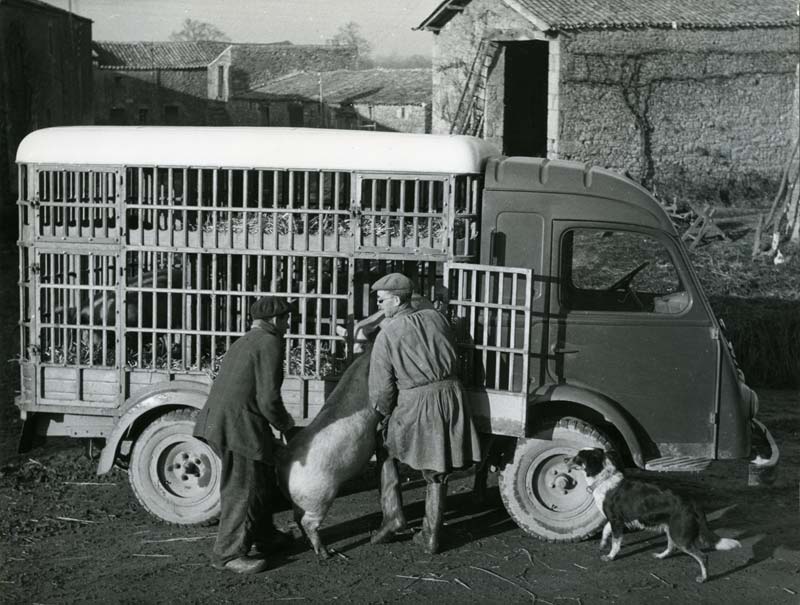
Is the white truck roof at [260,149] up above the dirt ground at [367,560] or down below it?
above

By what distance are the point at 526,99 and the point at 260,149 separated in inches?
811

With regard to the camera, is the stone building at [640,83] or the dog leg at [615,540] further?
the stone building at [640,83]

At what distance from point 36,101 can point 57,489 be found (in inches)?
890

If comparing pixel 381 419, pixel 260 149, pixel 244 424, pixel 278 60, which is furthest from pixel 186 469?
pixel 278 60

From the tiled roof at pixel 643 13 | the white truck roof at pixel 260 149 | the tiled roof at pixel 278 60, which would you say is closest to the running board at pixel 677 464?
the white truck roof at pixel 260 149

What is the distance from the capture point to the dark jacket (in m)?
6.61

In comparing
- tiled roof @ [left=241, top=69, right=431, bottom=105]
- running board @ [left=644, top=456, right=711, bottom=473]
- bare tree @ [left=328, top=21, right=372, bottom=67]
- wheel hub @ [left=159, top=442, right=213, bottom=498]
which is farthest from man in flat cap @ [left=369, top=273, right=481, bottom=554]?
bare tree @ [left=328, top=21, right=372, bottom=67]

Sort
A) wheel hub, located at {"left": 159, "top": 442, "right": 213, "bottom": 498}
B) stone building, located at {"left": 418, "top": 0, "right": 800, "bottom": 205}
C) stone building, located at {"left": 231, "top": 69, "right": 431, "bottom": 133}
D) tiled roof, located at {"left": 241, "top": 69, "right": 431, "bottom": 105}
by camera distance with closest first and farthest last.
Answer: wheel hub, located at {"left": 159, "top": 442, "right": 213, "bottom": 498} → stone building, located at {"left": 418, "top": 0, "right": 800, "bottom": 205} → stone building, located at {"left": 231, "top": 69, "right": 431, "bottom": 133} → tiled roof, located at {"left": 241, "top": 69, "right": 431, "bottom": 105}

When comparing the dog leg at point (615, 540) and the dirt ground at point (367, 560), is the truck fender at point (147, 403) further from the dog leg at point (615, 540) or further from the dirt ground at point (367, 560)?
the dog leg at point (615, 540)

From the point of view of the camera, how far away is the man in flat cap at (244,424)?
260 inches

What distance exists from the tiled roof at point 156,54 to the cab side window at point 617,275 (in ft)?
126

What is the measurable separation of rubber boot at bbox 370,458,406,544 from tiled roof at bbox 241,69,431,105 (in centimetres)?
3266

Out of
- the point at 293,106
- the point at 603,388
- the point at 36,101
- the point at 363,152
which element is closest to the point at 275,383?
the point at 363,152

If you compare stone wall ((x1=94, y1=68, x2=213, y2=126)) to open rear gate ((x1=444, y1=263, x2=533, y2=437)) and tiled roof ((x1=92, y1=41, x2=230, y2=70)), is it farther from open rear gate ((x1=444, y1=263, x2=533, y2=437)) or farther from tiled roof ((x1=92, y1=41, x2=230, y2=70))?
open rear gate ((x1=444, y1=263, x2=533, y2=437))
